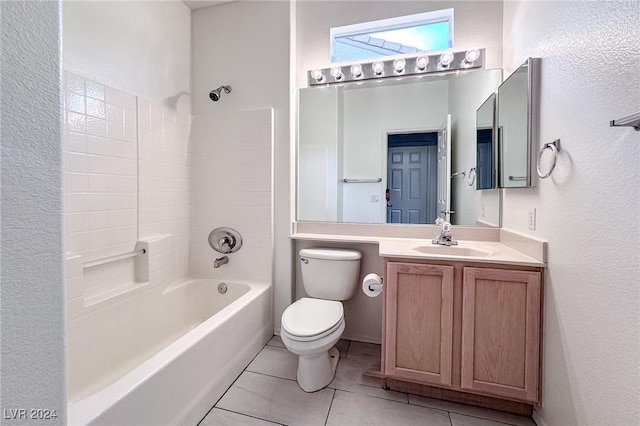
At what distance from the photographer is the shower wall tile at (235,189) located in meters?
2.21

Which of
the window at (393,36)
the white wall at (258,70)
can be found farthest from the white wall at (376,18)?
the white wall at (258,70)

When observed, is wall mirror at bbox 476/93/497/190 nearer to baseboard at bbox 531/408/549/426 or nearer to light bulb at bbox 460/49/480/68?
light bulb at bbox 460/49/480/68

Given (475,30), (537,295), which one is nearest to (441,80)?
(475,30)

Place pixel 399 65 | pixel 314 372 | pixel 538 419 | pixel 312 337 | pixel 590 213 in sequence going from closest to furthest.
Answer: pixel 590 213, pixel 538 419, pixel 312 337, pixel 314 372, pixel 399 65

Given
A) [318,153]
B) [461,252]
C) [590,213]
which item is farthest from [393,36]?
[590,213]

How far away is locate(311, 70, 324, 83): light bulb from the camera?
7.36ft

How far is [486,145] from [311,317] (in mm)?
1611

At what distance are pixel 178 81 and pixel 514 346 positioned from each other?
2.85 metres

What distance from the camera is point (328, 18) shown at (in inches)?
88.8

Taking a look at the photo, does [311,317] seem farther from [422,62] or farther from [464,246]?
[422,62]

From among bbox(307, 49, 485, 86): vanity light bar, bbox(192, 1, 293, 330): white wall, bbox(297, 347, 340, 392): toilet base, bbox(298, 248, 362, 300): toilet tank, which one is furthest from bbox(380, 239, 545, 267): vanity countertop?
bbox(307, 49, 485, 86): vanity light bar

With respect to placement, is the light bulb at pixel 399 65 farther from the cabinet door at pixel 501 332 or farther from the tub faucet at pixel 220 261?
the tub faucet at pixel 220 261

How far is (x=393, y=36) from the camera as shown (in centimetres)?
217

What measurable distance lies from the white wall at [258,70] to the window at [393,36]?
461 mm
